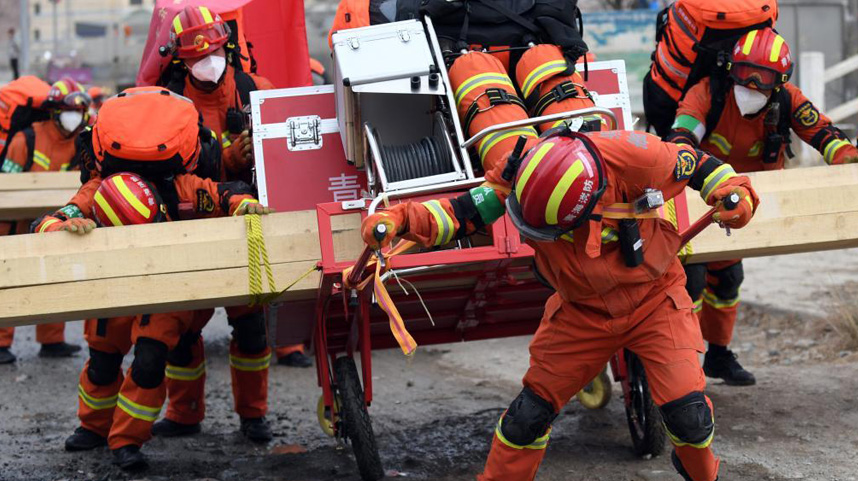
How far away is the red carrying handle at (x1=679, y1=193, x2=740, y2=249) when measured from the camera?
3842mm

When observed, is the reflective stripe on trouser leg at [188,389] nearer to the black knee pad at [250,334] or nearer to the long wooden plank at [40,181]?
the black knee pad at [250,334]

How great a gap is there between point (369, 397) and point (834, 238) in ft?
7.10

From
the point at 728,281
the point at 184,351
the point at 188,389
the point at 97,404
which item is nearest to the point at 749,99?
the point at 728,281

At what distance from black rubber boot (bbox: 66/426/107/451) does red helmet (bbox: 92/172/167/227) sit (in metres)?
1.50

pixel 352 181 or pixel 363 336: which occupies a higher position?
pixel 352 181

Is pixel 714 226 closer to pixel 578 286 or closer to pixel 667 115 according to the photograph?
pixel 578 286

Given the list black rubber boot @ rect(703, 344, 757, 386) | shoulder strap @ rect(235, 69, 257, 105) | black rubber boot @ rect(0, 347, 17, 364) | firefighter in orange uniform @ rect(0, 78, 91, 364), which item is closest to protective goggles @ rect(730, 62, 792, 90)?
black rubber boot @ rect(703, 344, 757, 386)

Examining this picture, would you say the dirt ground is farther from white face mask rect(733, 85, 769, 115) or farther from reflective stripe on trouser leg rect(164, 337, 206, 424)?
white face mask rect(733, 85, 769, 115)

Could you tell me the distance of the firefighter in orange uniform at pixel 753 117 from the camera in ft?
19.2

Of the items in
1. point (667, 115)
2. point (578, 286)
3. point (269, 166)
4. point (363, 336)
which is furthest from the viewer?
point (667, 115)

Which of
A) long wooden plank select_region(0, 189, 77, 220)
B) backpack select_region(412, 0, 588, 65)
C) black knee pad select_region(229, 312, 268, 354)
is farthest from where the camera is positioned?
long wooden plank select_region(0, 189, 77, 220)

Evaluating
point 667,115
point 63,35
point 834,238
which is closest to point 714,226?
point 834,238

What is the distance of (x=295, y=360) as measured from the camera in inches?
350

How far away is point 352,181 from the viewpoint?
5.42 m
